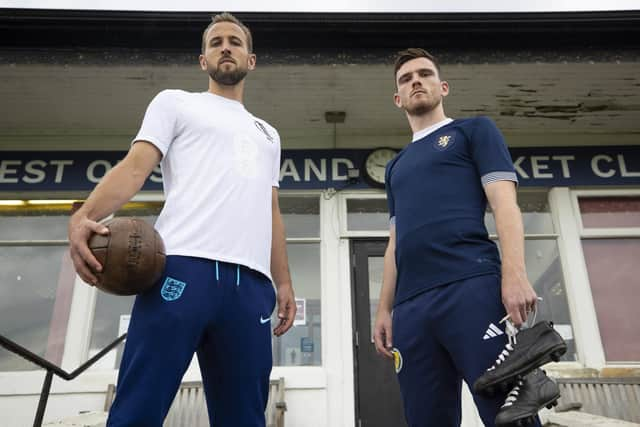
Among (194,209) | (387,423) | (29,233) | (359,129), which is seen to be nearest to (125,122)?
(29,233)

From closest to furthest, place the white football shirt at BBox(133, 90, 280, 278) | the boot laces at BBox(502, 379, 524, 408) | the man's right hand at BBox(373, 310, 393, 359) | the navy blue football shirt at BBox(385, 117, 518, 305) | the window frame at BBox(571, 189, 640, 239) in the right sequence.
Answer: the boot laces at BBox(502, 379, 524, 408) < the white football shirt at BBox(133, 90, 280, 278) < the navy blue football shirt at BBox(385, 117, 518, 305) < the man's right hand at BBox(373, 310, 393, 359) < the window frame at BBox(571, 189, 640, 239)

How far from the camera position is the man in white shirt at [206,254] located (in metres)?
1.51

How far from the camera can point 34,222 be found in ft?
20.0

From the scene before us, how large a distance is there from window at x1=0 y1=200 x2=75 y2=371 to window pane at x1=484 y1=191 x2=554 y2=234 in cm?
501

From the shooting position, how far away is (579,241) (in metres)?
5.96

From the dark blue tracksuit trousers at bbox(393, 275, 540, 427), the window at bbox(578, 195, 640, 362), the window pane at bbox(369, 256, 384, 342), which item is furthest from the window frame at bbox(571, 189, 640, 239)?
the dark blue tracksuit trousers at bbox(393, 275, 540, 427)

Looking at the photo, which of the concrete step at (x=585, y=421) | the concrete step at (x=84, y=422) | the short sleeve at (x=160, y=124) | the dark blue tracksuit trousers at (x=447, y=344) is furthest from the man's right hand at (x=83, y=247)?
the concrete step at (x=585, y=421)

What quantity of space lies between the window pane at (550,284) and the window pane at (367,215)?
1.73m

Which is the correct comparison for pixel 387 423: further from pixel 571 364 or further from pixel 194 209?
pixel 194 209

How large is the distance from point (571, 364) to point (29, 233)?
6.33 metres

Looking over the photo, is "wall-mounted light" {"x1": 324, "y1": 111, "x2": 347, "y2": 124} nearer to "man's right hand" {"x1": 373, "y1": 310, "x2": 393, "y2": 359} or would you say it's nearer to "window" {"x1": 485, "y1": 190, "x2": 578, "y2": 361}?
"window" {"x1": 485, "y1": 190, "x2": 578, "y2": 361}

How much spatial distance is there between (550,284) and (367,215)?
2240 mm

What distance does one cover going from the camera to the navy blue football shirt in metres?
1.96

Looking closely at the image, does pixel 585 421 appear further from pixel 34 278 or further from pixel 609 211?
pixel 34 278
